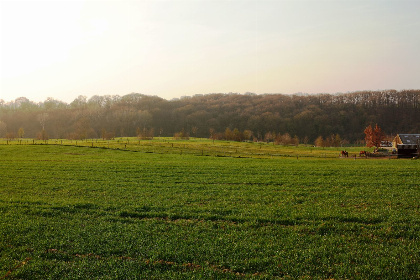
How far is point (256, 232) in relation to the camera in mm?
15086

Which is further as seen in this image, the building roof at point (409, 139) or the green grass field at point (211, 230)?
the building roof at point (409, 139)

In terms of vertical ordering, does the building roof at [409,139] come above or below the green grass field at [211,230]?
above

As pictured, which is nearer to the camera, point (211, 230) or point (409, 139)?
point (211, 230)

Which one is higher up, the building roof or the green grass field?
the building roof

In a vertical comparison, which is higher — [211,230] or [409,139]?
[409,139]

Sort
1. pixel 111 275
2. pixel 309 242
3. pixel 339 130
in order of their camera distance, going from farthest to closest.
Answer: pixel 339 130
pixel 309 242
pixel 111 275

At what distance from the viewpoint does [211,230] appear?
15.5m

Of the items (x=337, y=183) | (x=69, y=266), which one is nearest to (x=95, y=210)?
(x=69, y=266)

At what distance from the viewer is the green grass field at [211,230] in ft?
37.0

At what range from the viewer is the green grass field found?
11289mm

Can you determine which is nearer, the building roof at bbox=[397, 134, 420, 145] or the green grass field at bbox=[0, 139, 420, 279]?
the green grass field at bbox=[0, 139, 420, 279]

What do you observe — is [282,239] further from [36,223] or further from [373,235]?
[36,223]

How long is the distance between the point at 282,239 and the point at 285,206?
20.7 feet

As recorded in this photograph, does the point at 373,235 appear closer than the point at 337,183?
Yes
